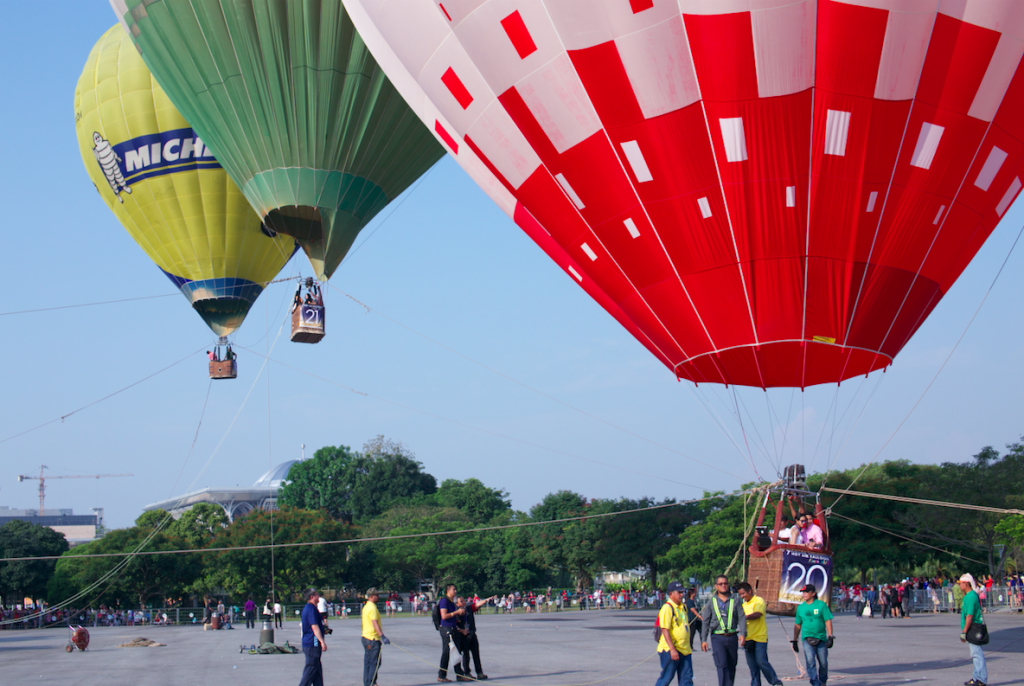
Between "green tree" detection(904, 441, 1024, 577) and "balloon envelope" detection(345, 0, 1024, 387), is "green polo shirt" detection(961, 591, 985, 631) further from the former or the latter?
"green tree" detection(904, 441, 1024, 577)

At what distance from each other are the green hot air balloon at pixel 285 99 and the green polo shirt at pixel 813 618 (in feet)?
52.3

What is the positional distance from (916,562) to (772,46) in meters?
37.2

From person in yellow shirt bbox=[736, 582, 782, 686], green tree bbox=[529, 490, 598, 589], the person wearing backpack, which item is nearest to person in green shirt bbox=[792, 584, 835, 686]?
person in yellow shirt bbox=[736, 582, 782, 686]

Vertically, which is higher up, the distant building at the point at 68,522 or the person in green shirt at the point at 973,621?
the distant building at the point at 68,522

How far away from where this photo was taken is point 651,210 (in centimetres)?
1292

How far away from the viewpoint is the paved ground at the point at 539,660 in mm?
13609

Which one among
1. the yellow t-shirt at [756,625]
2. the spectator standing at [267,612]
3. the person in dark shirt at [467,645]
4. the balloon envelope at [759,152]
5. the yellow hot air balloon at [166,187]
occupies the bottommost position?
the spectator standing at [267,612]

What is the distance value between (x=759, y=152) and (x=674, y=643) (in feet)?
19.7

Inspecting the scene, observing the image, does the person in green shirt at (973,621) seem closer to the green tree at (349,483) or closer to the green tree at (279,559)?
the green tree at (279,559)

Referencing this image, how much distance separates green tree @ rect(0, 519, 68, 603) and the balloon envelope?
54.7 meters

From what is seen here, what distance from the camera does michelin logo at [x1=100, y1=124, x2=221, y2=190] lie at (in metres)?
26.8

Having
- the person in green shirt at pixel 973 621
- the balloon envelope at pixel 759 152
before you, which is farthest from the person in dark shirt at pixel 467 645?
the person in green shirt at pixel 973 621

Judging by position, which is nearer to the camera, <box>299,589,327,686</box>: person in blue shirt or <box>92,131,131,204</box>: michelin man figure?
<box>299,589,327,686</box>: person in blue shirt

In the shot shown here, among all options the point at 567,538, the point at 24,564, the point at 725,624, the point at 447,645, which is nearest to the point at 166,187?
the point at 447,645
